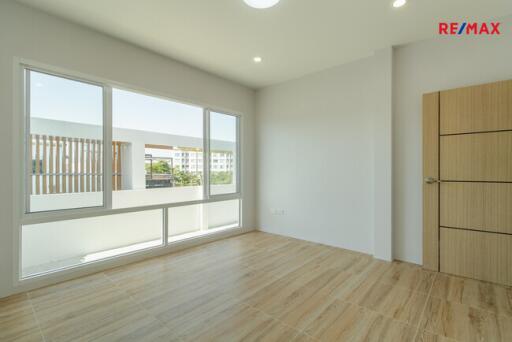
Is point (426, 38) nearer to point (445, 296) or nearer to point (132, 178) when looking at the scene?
point (445, 296)

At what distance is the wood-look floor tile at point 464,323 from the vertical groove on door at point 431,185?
85 cm

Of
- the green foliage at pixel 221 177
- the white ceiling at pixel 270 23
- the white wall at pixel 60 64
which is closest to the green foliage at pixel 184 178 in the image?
the green foliage at pixel 221 177

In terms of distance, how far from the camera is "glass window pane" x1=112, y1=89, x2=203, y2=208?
3244 mm

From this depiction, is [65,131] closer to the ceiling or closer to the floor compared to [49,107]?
closer to the floor

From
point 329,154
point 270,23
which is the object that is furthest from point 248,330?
point 270,23

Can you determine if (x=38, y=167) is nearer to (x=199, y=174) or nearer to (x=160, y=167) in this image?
(x=160, y=167)

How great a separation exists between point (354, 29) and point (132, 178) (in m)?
3.54

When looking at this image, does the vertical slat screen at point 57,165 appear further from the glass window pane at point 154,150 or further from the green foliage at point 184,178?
the green foliage at point 184,178

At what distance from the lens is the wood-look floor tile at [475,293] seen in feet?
7.19

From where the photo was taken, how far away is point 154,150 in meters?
3.54

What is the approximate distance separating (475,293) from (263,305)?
221 centimetres

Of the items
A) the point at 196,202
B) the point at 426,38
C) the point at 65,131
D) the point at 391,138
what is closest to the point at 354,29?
the point at 426,38

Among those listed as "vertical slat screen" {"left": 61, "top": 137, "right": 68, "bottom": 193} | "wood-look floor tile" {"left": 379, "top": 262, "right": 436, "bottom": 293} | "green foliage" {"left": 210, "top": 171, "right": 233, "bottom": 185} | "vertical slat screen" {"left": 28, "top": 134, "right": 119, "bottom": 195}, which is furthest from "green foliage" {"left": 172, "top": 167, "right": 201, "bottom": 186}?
"wood-look floor tile" {"left": 379, "top": 262, "right": 436, "bottom": 293}

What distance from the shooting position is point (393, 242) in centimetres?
335
